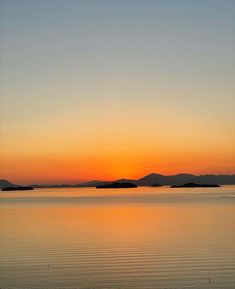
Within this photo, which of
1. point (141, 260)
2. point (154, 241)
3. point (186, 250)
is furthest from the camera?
point (154, 241)

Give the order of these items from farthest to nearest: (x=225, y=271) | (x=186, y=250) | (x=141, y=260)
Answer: (x=186, y=250), (x=141, y=260), (x=225, y=271)

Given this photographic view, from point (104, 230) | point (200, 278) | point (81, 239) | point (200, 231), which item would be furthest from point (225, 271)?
point (104, 230)

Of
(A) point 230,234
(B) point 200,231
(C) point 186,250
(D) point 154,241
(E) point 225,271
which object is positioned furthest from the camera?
(B) point 200,231

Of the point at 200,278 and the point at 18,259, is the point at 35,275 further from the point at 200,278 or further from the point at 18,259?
the point at 200,278

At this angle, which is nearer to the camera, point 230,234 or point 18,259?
point 18,259

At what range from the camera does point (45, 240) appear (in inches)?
1209

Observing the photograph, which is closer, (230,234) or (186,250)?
(186,250)

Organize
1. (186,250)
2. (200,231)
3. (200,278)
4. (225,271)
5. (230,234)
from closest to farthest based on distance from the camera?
(200,278) < (225,271) < (186,250) < (230,234) < (200,231)

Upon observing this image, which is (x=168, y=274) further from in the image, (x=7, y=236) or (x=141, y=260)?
(x=7, y=236)

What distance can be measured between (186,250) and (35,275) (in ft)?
29.7

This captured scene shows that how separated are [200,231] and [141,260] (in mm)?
13364

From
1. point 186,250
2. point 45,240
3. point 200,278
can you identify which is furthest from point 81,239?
point 200,278

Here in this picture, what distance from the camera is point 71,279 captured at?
1834cm

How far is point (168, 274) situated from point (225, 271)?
2359mm
